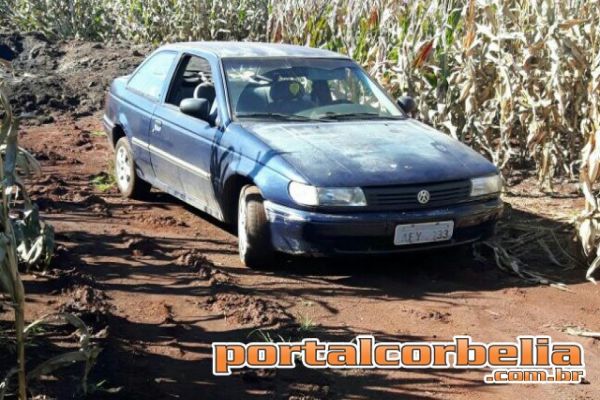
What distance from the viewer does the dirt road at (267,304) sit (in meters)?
5.10

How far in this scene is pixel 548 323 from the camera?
242 inches

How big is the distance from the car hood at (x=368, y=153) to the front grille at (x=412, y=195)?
5cm

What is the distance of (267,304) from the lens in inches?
249

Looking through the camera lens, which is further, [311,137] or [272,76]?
[272,76]

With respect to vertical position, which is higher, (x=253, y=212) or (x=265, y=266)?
Answer: (x=253, y=212)

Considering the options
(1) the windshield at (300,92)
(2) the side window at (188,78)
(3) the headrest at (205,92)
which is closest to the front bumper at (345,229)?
(1) the windshield at (300,92)

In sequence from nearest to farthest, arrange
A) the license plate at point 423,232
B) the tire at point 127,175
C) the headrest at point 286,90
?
the license plate at point 423,232
the headrest at point 286,90
the tire at point 127,175

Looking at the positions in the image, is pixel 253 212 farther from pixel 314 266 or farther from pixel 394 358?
pixel 394 358

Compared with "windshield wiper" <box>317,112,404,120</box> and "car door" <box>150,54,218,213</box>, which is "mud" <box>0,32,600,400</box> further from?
"windshield wiper" <box>317,112,404,120</box>

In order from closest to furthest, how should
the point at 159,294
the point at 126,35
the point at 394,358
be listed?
the point at 394,358
the point at 159,294
the point at 126,35

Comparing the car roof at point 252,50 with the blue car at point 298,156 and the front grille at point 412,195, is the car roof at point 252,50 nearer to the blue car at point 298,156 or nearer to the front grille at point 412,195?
the blue car at point 298,156

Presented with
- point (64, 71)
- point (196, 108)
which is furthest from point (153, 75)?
point (64, 71)

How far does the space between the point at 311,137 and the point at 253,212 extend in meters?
0.75

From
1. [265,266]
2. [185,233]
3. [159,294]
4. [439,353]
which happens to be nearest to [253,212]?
[265,266]
